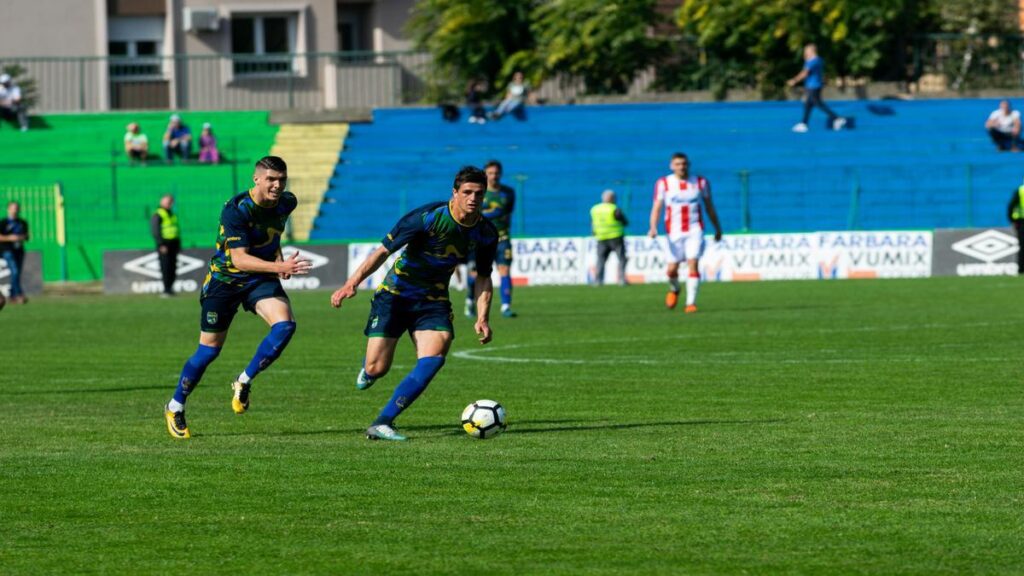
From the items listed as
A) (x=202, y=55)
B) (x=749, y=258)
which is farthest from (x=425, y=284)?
(x=202, y=55)

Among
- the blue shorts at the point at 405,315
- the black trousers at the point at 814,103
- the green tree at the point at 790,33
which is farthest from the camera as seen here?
the green tree at the point at 790,33

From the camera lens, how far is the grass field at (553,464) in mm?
7738

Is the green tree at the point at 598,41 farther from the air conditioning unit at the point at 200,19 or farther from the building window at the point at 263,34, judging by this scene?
the air conditioning unit at the point at 200,19

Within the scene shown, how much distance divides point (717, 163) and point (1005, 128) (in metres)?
6.68

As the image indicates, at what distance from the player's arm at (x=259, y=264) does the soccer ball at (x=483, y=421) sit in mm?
1397

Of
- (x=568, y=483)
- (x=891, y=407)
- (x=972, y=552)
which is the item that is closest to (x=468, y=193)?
(x=568, y=483)

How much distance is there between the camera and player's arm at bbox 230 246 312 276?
11.5m

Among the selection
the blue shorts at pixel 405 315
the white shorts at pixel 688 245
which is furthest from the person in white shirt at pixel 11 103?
the blue shorts at pixel 405 315

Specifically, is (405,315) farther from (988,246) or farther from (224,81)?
(224,81)

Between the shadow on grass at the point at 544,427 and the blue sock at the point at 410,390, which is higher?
the blue sock at the point at 410,390

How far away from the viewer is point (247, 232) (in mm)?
12328

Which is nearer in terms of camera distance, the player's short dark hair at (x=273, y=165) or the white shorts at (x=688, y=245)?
the player's short dark hair at (x=273, y=165)

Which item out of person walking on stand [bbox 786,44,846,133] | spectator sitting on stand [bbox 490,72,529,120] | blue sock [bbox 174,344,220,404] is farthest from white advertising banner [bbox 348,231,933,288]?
blue sock [bbox 174,344,220,404]

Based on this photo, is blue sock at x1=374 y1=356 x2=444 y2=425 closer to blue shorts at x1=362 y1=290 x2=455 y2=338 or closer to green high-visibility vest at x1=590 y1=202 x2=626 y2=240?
blue shorts at x1=362 y1=290 x2=455 y2=338
